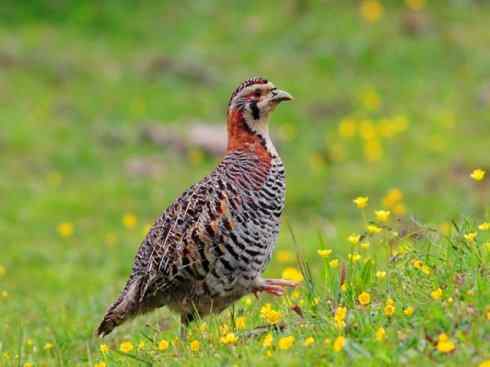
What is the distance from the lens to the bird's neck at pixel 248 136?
7379mm

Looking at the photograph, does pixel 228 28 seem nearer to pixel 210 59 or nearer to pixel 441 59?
pixel 210 59

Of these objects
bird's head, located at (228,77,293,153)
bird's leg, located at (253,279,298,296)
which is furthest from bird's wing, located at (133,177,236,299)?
bird's head, located at (228,77,293,153)

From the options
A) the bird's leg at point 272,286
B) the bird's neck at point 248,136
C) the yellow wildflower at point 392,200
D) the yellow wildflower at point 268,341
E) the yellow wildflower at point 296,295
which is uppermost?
the yellow wildflower at point 392,200

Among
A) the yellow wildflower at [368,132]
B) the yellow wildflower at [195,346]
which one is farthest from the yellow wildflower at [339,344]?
the yellow wildflower at [368,132]

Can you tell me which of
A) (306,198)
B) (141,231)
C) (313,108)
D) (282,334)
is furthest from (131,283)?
(313,108)

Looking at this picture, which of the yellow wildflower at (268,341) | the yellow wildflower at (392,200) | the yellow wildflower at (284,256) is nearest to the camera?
the yellow wildflower at (268,341)

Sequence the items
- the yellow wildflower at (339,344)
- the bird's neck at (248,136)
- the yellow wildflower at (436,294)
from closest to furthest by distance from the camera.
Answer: the yellow wildflower at (339,344) → the yellow wildflower at (436,294) → the bird's neck at (248,136)

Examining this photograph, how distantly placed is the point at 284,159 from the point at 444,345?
444 inches

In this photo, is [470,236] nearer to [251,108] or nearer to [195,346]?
[195,346]

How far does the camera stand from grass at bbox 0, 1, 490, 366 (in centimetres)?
582

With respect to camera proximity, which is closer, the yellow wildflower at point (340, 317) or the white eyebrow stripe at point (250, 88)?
the yellow wildflower at point (340, 317)

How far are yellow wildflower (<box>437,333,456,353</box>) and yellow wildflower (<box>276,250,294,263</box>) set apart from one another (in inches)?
275

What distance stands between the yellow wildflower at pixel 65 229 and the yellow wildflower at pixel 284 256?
7.70 ft

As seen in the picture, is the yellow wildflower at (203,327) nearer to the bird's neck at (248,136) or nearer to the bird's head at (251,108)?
the bird's neck at (248,136)
